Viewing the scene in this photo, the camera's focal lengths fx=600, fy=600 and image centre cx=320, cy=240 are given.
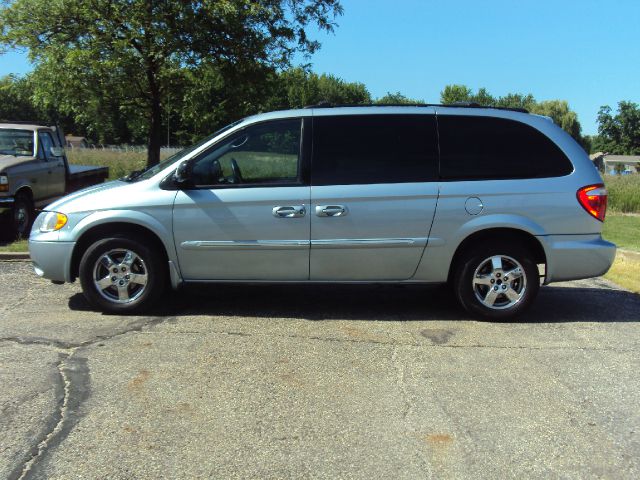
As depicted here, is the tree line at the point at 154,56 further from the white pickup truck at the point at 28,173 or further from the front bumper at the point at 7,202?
the front bumper at the point at 7,202

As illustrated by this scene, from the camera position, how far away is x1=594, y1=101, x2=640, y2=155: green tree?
4220 inches

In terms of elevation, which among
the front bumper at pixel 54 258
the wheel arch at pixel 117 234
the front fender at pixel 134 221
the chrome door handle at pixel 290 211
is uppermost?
the chrome door handle at pixel 290 211

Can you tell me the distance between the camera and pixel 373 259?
227 inches

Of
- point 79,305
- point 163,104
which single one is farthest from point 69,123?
point 79,305

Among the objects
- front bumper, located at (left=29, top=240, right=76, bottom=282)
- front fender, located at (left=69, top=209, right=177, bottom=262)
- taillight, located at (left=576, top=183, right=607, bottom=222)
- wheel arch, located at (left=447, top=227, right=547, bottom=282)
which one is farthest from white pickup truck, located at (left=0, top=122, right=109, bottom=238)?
taillight, located at (left=576, top=183, right=607, bottom=222)

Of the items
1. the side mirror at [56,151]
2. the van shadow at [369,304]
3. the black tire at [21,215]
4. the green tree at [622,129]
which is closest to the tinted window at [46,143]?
the side mirror at [56,151]

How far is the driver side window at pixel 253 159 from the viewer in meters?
5.77

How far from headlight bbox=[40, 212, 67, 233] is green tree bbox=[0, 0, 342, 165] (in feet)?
21.2

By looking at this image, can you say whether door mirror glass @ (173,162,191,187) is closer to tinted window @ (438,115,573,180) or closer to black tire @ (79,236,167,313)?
black tire @ (79,236,167,313)

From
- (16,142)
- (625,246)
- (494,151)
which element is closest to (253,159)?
(494,151)

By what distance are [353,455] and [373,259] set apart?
2.65 meters

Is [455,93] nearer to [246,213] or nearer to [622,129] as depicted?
[622,129]

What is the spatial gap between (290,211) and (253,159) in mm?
675

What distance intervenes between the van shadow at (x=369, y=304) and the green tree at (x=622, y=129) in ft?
373
